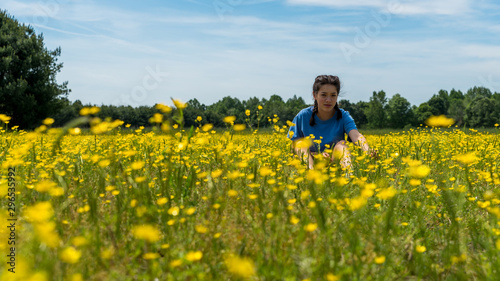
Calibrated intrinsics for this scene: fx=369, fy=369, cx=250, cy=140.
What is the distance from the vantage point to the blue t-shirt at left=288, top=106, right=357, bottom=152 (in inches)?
216

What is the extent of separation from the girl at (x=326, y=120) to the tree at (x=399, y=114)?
7469 centimetres

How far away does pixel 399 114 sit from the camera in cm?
7606

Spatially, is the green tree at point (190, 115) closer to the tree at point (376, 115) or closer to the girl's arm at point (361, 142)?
the girl's arm at point (361, 142)

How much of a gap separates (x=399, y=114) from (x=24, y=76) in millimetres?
69638

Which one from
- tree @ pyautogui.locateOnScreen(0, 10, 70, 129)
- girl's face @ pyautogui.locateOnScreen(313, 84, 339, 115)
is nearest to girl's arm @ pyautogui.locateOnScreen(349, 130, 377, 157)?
girl's face @ pyautogui.locateOnScreen(313, 84, 339, 115)

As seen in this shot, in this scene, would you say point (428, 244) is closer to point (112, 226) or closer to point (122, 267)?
point (122, 267)

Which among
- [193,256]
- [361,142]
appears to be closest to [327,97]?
[361,142]

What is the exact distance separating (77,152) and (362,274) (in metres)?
3.85

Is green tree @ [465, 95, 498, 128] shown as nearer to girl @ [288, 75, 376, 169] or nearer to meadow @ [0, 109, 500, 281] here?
girl @ [288, 75, 376, 169]

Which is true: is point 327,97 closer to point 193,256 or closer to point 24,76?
point 193,256

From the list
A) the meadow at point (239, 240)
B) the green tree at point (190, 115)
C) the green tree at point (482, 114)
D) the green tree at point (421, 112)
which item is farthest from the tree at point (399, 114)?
the meadow at point (239, 240)

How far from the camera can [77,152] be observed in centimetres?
452

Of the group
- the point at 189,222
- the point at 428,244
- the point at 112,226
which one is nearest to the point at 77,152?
the point at 112,226

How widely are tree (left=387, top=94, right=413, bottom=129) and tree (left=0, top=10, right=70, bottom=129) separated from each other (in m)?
65.8
